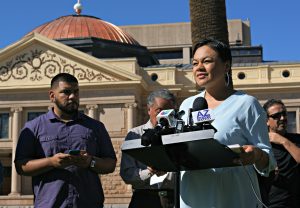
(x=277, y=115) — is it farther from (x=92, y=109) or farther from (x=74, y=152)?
(x=92, y=109)

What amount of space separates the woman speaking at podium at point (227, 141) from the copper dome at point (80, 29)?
121ft

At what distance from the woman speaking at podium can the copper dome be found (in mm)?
36782

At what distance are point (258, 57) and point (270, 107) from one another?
3511 centimetres

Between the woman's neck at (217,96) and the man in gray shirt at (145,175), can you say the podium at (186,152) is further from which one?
the man in gray shirt at (145,175)

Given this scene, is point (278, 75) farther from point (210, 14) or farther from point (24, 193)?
point (210, 14)

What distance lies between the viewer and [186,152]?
10.3 ft

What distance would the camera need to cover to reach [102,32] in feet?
135

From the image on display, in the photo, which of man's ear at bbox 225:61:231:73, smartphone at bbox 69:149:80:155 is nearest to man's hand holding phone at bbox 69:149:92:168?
smartphone at bbox 69:149:80:155

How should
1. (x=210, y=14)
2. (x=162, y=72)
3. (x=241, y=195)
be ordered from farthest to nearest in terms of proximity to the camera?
(x=162, y=72)
(x=210, y=14)
(x=241, y=195)

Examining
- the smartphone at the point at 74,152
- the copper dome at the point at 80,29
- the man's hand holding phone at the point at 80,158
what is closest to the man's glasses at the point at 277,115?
the man's hand holding phone at the point at 80,158

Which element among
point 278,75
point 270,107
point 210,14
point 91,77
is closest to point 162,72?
point 91,77

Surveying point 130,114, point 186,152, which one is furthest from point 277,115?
point 130,114

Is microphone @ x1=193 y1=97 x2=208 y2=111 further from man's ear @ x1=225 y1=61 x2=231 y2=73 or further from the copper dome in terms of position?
the copper dome

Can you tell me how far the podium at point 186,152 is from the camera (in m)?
3.00
